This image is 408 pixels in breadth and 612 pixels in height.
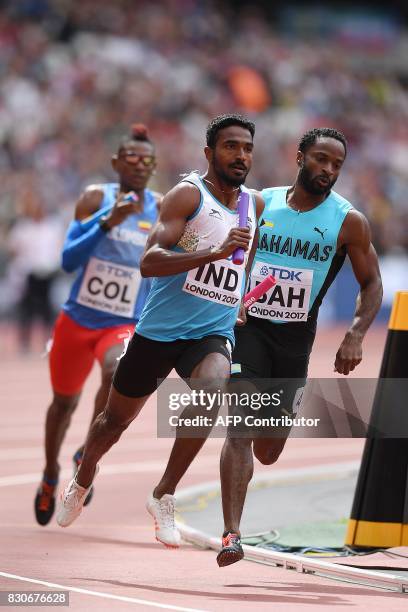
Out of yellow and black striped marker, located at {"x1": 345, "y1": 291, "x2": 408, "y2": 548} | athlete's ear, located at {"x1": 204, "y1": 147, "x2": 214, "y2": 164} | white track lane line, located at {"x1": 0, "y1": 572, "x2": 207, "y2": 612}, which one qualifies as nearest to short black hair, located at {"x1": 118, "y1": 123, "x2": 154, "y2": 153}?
athlete's ear, located at {"x1": 204, "y1": 147, "x2": 214, "y2": 164}

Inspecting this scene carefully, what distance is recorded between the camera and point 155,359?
26.8ft

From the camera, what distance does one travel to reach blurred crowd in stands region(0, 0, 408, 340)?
25.3 metres

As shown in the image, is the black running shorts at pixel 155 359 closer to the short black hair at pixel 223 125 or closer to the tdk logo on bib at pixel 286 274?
the tdk logo on bib at pixel 286 274

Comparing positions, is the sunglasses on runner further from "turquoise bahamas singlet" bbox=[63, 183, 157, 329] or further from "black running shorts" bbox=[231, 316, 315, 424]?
"black running shorts" bbox=[231, 316, 315, 424]

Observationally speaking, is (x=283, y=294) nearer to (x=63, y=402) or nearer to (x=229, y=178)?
(x=229, y=178)

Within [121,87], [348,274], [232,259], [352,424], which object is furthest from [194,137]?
[232,259]

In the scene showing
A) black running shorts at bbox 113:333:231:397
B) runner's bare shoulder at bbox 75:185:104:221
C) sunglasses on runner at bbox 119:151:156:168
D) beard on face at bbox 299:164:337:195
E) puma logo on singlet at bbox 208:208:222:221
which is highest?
sunglasses on runner at bbox 119:151:156:168

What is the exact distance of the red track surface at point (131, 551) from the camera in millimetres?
7492

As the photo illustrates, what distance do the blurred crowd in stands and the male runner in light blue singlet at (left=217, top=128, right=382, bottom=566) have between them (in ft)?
43.5

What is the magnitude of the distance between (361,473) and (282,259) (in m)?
1.55

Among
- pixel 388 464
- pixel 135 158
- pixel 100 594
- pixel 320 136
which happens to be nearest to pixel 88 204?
pixel 135 158

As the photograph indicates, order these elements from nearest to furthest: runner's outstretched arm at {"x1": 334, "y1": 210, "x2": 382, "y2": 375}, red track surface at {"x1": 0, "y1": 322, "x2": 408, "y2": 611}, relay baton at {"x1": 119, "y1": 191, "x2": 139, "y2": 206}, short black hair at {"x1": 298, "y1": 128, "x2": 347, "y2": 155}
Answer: red track surface at {"x1": 0, "y1": 322, "x2": 408, "y2": 611}, runner's outstretched arm at {"x1": 334, "y1": 210, "x2": 382, "y2": 375}, short black hair at {"x1": 298, "y1": 128, "x2": 347, "y2": 155}, relay baton at {"x1": 119, "y1": 191, "x2": 139, "y2": 206}

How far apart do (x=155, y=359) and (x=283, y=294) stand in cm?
103

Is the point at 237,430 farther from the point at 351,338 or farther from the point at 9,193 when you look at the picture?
the point at 9,193
